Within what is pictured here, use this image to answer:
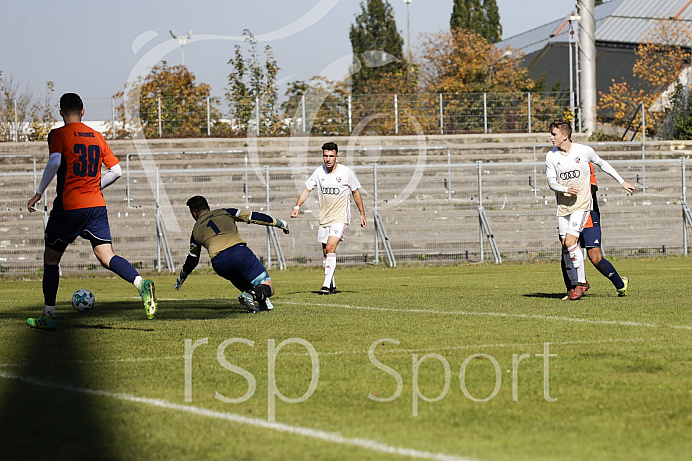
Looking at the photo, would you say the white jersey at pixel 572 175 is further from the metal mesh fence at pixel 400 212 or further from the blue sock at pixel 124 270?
the metal mesh fence at pixel 400 212

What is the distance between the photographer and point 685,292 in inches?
462

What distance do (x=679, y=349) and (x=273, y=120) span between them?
94.0 ft

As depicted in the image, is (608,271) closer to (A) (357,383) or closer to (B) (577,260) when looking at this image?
(B) (577,260)

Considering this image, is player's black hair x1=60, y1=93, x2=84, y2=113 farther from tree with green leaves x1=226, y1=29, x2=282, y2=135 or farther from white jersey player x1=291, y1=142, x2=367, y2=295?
tree with green leaves x1=226, y1=29, x2=282, y2=135

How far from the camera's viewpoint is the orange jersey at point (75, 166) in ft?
29.4

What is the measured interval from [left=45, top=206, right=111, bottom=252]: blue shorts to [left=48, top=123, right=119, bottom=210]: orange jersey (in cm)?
7

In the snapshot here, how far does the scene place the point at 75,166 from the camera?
8.96 meters

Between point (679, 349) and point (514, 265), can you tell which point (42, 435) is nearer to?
point (679, 349)

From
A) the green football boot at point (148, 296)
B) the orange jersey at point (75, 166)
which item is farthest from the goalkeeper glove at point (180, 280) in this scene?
the orange jersey at point (75, 166)

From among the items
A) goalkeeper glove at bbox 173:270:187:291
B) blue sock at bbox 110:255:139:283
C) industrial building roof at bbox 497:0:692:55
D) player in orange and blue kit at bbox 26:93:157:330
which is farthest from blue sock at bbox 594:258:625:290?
industrial building roof at bbox 497:0:692:55

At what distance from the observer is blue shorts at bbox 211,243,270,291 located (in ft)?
33.3

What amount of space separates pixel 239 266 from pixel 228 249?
0.75 ft

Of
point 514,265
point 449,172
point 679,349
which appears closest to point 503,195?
point 449,172

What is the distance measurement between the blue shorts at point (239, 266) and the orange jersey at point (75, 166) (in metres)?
1.63
